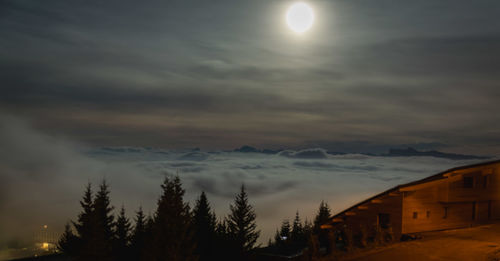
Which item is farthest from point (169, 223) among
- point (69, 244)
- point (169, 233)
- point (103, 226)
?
point (69, 244)

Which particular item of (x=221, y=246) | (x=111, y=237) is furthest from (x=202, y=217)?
(x=111, y=237)

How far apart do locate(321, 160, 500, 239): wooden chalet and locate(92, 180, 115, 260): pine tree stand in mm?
24796

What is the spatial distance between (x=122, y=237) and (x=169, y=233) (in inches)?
504

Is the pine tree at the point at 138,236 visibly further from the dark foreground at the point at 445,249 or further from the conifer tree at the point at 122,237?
the dark foreground at the point at 445,249

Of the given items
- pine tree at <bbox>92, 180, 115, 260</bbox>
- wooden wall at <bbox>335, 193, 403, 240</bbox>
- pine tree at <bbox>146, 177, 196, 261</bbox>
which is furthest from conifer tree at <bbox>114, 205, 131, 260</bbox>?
wooden wall at <bbox>335, 193, 403, 240</bbox>

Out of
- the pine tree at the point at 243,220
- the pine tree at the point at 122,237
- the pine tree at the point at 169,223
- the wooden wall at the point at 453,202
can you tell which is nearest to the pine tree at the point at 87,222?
the pine tree at the point at 122,237

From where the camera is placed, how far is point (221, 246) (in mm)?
51219

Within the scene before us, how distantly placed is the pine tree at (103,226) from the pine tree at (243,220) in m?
17.1

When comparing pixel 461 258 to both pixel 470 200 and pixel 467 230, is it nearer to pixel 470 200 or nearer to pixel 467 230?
pixel 467 230

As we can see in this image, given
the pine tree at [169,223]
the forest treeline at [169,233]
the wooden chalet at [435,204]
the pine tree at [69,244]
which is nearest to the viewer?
the wooden chalet at [435,204]

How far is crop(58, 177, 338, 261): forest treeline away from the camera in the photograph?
1486 inches

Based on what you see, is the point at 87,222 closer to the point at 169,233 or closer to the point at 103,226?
the point at 103,226

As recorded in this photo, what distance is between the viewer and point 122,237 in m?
47.5

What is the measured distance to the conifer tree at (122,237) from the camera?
46500mm
